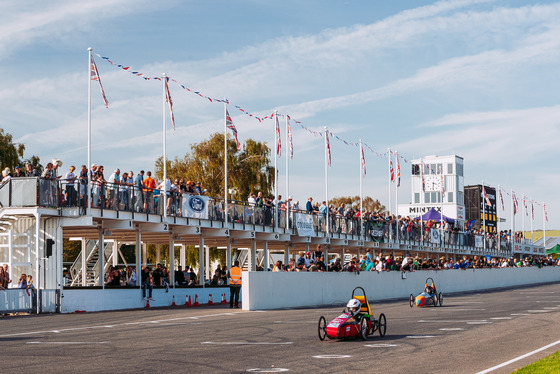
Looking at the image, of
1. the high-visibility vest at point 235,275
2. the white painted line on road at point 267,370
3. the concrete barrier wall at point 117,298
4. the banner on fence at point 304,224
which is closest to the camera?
the white painted line on road at point 267,370

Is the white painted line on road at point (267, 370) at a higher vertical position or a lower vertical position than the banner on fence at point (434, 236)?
lower

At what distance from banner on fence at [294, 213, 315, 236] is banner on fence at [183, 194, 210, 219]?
8716 millimetres

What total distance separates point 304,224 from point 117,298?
A: 1596 cm

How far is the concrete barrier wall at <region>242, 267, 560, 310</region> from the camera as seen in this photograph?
30391 mm

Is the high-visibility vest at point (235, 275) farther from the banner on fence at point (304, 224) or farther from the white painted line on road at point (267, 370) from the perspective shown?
the white painted line on road at point (267, 370)

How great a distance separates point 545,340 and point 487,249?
66407 millimetres

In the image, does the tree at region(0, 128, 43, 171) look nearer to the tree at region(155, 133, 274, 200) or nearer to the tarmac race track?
the tree at region(155, 133, 274, 200)

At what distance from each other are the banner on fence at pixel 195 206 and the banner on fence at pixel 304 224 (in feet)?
28.6

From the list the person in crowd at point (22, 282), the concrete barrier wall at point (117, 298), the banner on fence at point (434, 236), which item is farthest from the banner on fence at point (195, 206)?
the banner on fence at point (434, 236)

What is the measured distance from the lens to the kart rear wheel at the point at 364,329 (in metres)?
17.7

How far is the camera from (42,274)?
100 ft

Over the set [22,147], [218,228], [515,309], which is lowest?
[515,309]

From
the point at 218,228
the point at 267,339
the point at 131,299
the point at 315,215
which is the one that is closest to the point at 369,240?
the point at 315,215

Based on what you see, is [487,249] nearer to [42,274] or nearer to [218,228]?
[218,228]
